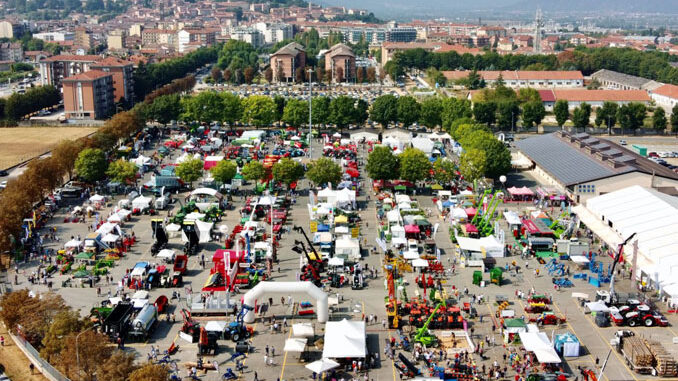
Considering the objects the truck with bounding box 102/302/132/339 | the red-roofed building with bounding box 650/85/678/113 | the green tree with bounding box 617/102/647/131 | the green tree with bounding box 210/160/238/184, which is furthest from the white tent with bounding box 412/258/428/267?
the red-roofed building with bounding box 650/85/678/113

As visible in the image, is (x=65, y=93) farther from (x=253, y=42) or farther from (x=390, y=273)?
(x=253, y=42)

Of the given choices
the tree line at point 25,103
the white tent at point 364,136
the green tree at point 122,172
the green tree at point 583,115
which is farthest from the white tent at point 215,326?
the tree line at point 25,103

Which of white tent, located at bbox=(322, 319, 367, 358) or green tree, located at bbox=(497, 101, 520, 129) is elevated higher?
green tree, located at bbox=(497, 101, 520, 129)

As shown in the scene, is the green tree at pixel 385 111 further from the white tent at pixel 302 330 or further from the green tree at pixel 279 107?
the white tent at pixel 302 330

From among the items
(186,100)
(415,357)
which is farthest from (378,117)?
(415,357)

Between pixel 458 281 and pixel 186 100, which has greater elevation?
pixel 186 100

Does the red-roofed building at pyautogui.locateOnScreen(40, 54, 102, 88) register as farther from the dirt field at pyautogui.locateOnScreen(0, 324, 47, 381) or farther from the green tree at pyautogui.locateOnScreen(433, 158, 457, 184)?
the dirt field at pyautogui.locateOnScreen(0, 324, 47, 381)
